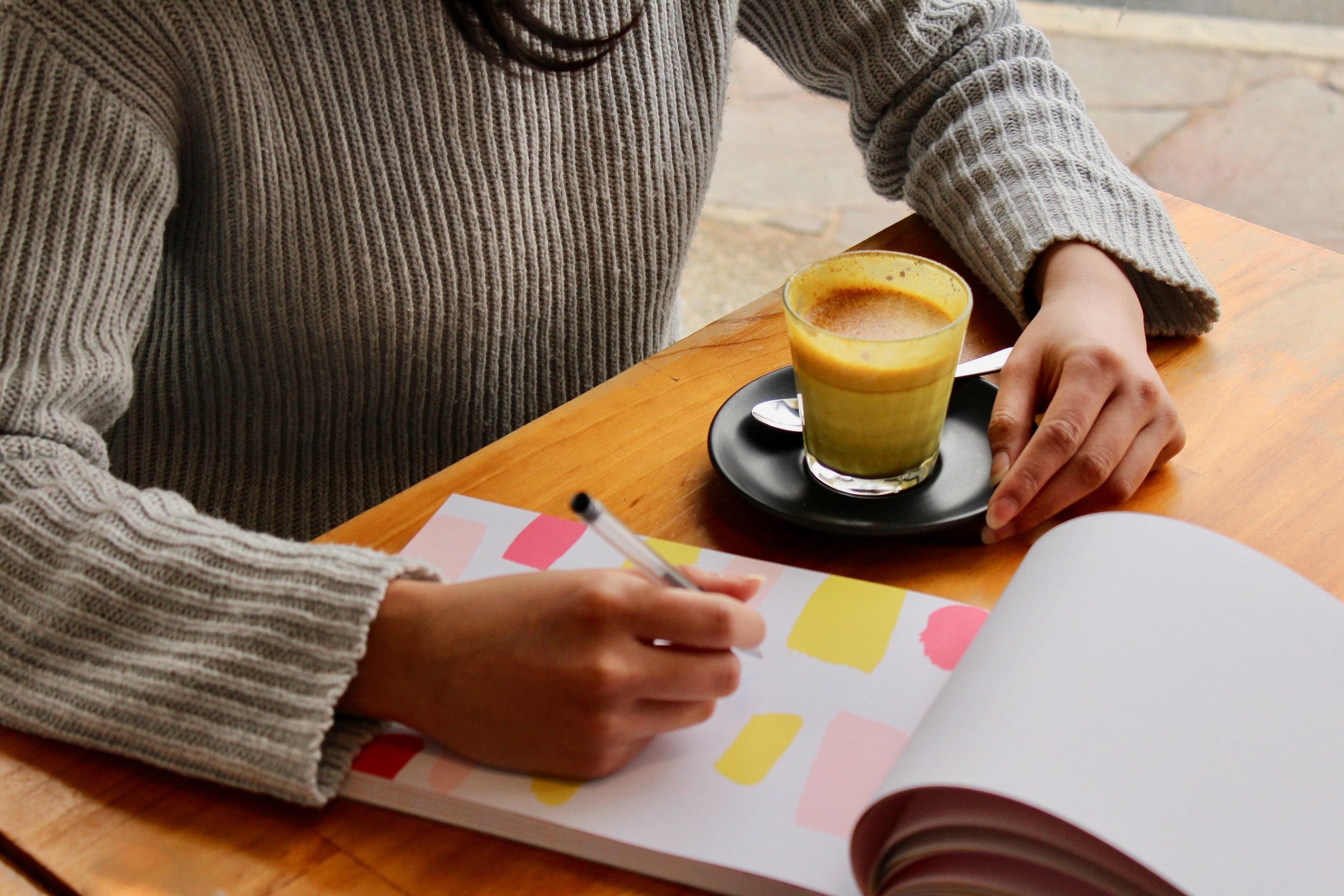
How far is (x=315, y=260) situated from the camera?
0.78 meters

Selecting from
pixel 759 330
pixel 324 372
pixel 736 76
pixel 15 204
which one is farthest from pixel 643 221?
pixel 736 76

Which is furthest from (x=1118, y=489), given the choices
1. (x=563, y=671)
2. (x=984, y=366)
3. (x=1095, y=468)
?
(x=563, y=671)

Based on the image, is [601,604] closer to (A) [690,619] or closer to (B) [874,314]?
(A) [690,619]

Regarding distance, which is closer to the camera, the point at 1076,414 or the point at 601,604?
the point at 601,604

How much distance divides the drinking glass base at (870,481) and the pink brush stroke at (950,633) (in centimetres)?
11

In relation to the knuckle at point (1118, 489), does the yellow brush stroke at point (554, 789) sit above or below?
above

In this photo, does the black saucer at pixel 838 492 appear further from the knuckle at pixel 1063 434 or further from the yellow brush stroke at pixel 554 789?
the yellow brush stroke at pixel 554 789

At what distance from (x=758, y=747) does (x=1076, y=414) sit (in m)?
0.31

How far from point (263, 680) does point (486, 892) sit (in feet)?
0.50

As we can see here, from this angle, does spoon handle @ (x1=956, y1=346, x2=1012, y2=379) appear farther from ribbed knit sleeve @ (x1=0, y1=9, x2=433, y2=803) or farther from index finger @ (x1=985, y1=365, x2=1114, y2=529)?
ribbed knit sleeve @ (x1=0, y1=9, x2=433, y2=803)

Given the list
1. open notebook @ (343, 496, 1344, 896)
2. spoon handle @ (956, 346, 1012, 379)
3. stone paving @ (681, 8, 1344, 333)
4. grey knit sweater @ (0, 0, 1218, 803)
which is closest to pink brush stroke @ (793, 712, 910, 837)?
open notebook @ (343, 496, 1344, 896)

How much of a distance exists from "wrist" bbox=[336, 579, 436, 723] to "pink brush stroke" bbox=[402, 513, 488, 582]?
7 centimetres

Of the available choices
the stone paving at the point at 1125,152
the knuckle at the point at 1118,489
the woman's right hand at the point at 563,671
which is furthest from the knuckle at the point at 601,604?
the stone paving at the point at 1125,152

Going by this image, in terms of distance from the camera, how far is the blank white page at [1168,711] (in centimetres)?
37
